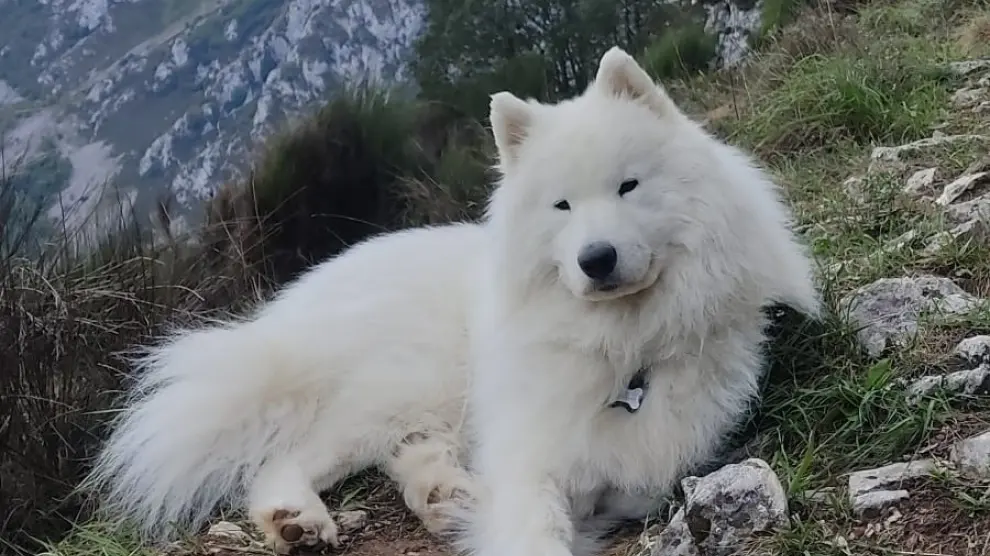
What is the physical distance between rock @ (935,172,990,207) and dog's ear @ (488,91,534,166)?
184 centimetres

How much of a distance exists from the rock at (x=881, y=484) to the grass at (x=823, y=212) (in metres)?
0.03

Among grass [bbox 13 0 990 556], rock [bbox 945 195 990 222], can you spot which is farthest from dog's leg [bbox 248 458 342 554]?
rock [bbox 945 195 990 222]

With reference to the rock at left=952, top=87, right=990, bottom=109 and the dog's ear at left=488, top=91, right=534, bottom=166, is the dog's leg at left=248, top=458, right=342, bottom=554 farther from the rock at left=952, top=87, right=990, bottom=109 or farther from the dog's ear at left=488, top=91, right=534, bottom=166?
the rock at left=952, top=87, right=990, bottom=109

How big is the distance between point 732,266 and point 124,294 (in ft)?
8.91

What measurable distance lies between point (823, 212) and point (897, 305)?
132 centimetres

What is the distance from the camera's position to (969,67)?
5.67 m

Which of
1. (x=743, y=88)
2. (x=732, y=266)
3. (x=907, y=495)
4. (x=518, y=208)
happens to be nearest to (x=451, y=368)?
(x=518, y=208)

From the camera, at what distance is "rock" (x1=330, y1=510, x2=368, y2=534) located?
3.07 metres

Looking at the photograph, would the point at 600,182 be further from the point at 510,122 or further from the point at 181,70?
the point at 181,70

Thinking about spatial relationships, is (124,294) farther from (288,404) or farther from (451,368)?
(451,368)

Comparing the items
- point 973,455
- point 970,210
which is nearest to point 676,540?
point 973,455

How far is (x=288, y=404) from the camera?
3.27 metres

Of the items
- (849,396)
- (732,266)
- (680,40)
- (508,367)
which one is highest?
(732,266)

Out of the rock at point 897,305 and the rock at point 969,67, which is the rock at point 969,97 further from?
the rock at point 897,305
